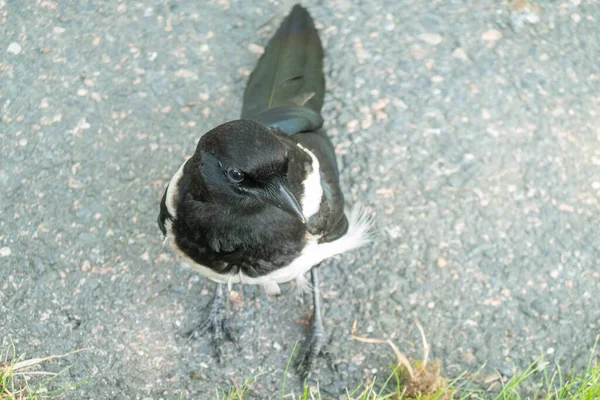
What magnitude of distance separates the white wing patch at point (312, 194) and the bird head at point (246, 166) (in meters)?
0.29

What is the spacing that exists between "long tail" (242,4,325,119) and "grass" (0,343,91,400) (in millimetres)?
1521

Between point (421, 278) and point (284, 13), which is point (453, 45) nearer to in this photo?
point (284, 13)

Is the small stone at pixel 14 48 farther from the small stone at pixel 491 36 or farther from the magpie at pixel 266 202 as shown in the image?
the small stone at pixel 491 36

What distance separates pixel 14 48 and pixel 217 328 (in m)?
2.14

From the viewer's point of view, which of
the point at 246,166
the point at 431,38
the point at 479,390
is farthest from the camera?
the point at 431,38

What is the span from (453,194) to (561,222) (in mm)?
554

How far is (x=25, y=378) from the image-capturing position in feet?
10.0

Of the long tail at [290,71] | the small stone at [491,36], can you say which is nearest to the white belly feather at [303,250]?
the long tail at [290,71]

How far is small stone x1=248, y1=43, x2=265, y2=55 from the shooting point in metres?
4.39

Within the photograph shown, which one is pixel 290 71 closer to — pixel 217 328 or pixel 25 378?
pixel 217 328

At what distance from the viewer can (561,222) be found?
377 centimetres

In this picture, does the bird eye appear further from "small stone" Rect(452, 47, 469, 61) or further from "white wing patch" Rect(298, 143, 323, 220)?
"small stone" Rect(452, 47, 469, 61)

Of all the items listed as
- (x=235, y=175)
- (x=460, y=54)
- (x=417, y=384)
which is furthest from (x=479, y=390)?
(x=460, y=54)

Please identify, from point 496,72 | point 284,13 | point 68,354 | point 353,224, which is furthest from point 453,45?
point 68,354
